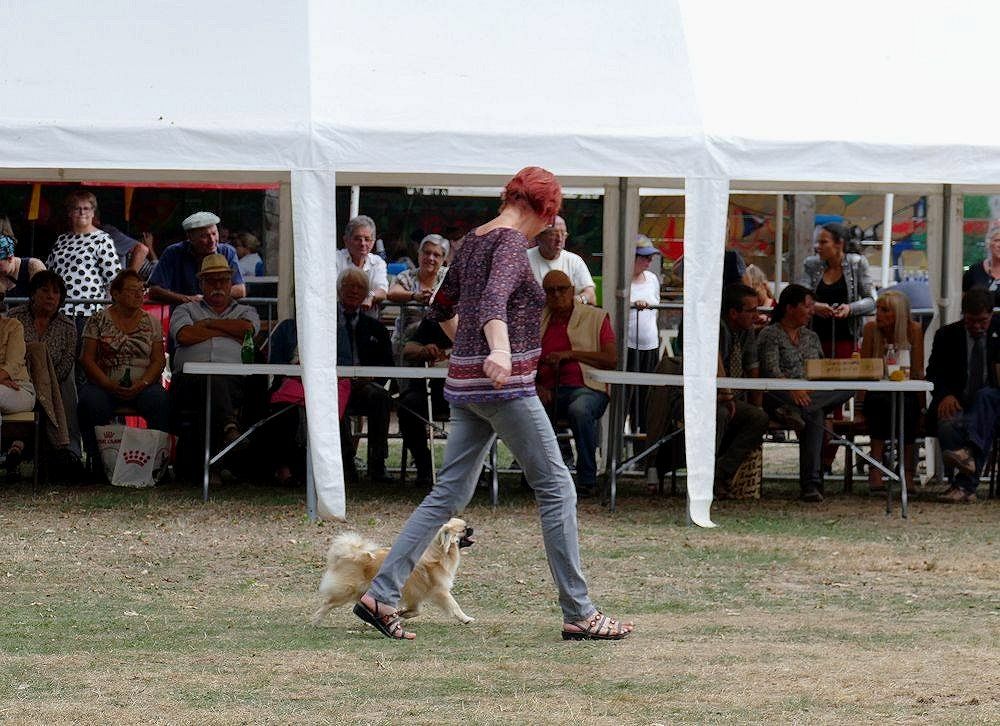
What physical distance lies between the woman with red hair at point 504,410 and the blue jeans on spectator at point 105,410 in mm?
5087

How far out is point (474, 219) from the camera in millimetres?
16828

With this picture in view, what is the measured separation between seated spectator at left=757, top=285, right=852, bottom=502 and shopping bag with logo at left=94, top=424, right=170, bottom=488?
3586 mm

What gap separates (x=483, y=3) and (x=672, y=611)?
4.35 metres

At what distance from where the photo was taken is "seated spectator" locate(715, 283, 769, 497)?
10250 mm

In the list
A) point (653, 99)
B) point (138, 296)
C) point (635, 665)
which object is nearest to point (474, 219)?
point (138, 296)

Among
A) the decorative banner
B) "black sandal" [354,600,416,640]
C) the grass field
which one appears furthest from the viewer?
the decorative banner

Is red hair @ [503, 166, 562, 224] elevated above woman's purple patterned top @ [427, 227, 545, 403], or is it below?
above

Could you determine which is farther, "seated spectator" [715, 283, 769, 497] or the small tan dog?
"seated spectator" [715, 283, 769, 497]

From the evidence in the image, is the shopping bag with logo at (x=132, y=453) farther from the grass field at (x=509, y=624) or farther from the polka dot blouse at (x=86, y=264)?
the polka dot blouse at (x=86, y=264)

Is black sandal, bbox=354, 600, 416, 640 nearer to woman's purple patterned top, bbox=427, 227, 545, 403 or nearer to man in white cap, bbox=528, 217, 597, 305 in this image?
woman's purple patterned top, bbox=427, 227, 545, 403

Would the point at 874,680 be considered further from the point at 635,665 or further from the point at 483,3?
the point at 483,3

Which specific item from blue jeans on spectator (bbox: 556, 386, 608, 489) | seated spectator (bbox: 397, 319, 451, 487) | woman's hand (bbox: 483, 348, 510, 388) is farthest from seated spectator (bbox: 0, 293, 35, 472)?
woman's hand (bbox: 483, 348, 510, 388)

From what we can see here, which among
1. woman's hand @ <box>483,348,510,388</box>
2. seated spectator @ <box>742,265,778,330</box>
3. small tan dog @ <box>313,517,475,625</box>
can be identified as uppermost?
seated spectator @ <box>742,265,778,330</box>

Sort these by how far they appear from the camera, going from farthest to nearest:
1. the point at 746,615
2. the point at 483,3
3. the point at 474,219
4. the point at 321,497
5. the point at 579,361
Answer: the point at 474,219 → the point at 579,361 → the point at 483,3 → the point at 321,497 → the point at 746,615
